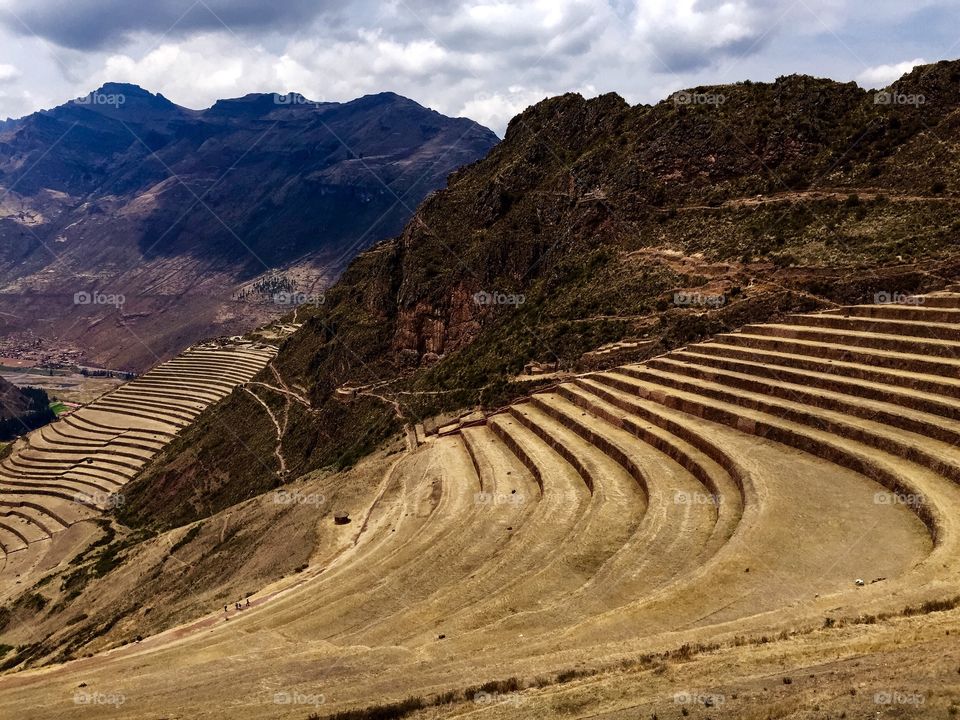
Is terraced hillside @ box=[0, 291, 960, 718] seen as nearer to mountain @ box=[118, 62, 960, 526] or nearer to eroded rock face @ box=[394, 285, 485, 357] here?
mountain @ box=[118, 62, 960, 526]

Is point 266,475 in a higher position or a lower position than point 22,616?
higher

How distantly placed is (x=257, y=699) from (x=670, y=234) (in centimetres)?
3482

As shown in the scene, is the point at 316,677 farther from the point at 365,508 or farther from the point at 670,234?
the point at 670,234

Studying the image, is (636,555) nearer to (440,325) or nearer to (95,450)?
(440,325)

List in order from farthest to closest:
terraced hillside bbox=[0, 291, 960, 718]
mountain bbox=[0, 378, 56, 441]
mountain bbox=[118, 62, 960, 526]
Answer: mountain bbox=[0, 378, 56, 441], mountain bbox=[118, 62, 960, 526], terraced hillside bbox=[0, 291, 960, 718]

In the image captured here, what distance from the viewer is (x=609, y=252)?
138 ft

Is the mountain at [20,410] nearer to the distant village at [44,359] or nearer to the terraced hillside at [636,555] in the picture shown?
the distant village at [44,359]

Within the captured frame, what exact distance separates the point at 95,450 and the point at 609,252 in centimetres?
5421

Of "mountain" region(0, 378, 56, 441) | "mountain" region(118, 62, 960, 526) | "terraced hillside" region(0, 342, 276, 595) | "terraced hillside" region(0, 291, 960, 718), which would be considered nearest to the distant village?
"mountain" region(0, 378, 56, 441)

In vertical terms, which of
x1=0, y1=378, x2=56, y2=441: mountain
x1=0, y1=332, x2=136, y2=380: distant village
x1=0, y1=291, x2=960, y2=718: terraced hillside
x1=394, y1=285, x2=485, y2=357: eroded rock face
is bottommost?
x1=0, y1=291, x2=960, y2=718: terraced hillside

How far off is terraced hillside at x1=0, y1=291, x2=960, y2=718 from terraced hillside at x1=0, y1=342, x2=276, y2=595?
125ft

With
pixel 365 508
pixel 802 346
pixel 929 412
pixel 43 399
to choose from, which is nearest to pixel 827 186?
pixel 802 346

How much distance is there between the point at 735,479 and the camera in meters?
17.1

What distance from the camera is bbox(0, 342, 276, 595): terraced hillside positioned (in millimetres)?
49250
